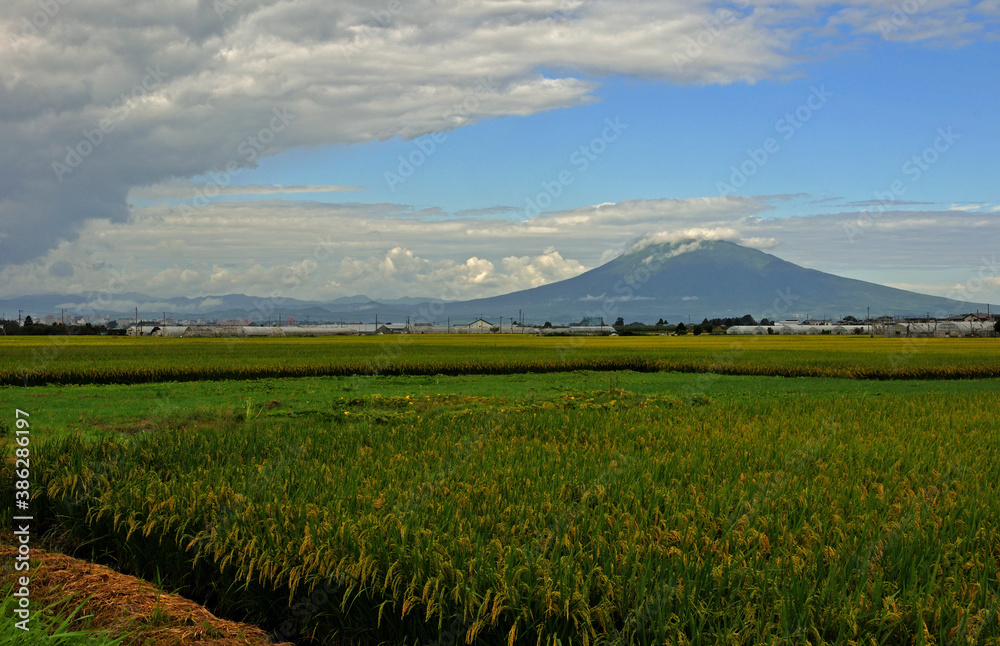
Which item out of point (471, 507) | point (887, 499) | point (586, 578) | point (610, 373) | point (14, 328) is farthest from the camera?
point (14, 328)

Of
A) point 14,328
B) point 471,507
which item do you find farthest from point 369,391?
Result: point 14,328

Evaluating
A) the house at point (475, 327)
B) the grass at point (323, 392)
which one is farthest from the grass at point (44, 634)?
the house at point (475, 327)

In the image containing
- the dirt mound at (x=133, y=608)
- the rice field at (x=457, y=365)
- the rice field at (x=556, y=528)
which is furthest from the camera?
the rice field at (x=457, y=365)

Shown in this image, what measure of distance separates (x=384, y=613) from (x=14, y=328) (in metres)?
102

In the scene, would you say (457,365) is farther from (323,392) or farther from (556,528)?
(556,528)

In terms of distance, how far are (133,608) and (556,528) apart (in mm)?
3387

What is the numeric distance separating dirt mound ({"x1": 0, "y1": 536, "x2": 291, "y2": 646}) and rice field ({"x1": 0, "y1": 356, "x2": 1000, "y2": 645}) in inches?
13.4

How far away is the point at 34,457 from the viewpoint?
8812 mm

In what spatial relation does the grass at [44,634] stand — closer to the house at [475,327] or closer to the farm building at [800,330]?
the house at [475,327]

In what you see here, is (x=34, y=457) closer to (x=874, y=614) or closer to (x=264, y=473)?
(x=264, y=473)

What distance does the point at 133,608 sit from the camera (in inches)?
218

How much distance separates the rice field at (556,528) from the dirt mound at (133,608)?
34cm

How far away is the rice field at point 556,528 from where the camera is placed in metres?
4.12

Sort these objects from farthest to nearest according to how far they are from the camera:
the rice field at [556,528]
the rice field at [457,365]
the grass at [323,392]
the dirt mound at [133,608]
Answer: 1. the rice field at [457,365]
2. the grass at [323,392]
3. the dirt mound at [133,608]
4. the rice field at [556,528]
